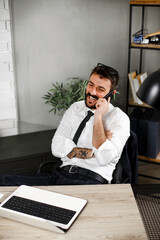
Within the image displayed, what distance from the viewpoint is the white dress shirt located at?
226 centimetres

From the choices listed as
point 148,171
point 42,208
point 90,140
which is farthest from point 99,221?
point 148,171

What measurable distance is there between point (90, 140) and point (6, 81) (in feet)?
3.99

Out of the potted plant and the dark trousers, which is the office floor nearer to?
the potted plant

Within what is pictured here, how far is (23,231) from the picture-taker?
1.55 m

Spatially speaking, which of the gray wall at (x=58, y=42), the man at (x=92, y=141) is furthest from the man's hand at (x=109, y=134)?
the gray wall at (x=58, y=42)

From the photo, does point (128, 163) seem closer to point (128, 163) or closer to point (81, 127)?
point (128, 163)

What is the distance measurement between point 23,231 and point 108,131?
1.04 metres

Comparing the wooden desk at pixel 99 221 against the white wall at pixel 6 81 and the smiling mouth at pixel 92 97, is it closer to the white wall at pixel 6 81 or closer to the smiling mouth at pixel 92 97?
the smiling mouth at pixel 92 97

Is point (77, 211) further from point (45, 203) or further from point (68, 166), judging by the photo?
point (68, 166)

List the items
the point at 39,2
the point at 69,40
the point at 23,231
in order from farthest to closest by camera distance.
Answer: the point at 69,40 < the point at 39,2 < the point at 23,231

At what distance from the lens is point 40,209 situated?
1689 mm

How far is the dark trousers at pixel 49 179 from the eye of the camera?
7.71 feet

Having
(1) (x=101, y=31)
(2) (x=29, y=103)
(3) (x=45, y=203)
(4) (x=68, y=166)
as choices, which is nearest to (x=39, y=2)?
(1) (x=101, y=31)

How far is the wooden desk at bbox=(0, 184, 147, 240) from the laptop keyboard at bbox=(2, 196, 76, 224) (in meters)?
0.06
